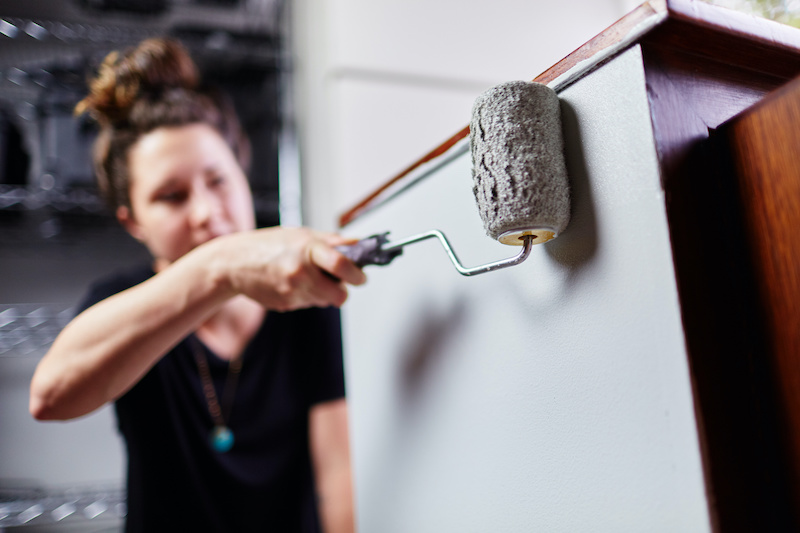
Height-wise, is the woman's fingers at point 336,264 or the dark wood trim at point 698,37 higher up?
the dark wood trim at point 698,37

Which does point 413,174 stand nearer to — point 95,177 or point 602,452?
point 602,452

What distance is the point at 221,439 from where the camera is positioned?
3.12 ft

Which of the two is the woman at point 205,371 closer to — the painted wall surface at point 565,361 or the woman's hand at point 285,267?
the woman's hand at point 285,267

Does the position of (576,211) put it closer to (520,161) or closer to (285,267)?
(520,161)

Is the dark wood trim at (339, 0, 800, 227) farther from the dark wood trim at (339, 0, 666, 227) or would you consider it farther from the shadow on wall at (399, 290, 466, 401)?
the shadow on wall at (399, 290, 466, 401)

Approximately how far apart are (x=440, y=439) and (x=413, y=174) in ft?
0.75

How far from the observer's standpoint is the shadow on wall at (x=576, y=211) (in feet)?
0.97

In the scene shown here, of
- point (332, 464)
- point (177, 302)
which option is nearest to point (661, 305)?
point (177, 302)

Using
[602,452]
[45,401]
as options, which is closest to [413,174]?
[602,452]

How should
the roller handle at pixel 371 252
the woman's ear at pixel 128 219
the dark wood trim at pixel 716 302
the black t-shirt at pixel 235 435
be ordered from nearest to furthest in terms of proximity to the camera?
the dark wood trim at pixel 716 302
the roller handle at pixel 371 252
the black t-shirt at pixel 235 435
the woman's ear at pixel 128 219

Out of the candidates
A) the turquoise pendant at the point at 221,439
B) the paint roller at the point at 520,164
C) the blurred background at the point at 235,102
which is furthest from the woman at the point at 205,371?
the paint roller at the point at 520,164

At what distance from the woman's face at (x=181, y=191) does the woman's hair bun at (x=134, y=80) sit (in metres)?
0.08

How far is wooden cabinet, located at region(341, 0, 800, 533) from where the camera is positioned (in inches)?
9.6

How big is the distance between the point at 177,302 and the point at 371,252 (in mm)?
263
